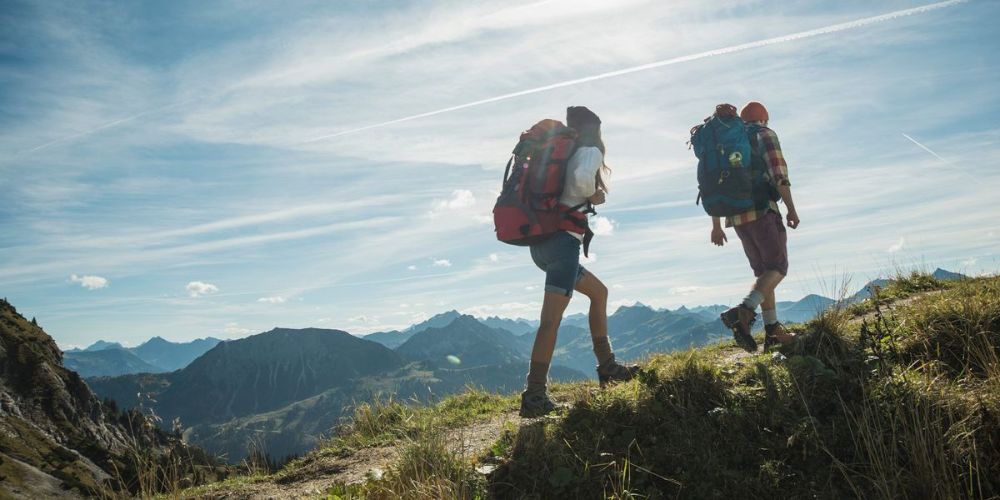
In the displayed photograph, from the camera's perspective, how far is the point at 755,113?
24.9 feet

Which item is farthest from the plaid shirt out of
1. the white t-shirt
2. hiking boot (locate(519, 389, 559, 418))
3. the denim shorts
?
hiking boot (locate(519, 389, 559, 418))

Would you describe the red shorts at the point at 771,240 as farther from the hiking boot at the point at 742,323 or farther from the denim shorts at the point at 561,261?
the denim shorts at the point at 561,261

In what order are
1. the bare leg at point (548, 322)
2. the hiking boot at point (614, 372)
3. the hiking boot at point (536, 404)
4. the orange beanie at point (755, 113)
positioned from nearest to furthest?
the bare leg at point (548, 322) < the hiking boot at point (536, 404) < the hiking boot at point (614, 372) < the orange beanie at point (755, 113)

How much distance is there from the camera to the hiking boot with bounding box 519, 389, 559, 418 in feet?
18.9

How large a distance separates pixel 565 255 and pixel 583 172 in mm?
930

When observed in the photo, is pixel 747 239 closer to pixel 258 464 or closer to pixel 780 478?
pixel 780 478

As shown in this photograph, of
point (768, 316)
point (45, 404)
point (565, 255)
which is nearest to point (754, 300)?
point (768, 316)

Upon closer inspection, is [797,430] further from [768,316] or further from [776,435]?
[768,316]

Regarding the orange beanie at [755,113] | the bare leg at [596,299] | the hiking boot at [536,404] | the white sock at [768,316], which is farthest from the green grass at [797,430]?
the orange beanie at [755,113]

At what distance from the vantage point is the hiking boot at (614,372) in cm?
622

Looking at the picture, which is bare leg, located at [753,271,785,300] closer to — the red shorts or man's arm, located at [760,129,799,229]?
the red shorts

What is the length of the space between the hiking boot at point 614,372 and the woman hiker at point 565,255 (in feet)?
0.06

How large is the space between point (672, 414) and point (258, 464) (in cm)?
555

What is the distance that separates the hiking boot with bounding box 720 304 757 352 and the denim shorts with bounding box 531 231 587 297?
8.90 feet
